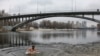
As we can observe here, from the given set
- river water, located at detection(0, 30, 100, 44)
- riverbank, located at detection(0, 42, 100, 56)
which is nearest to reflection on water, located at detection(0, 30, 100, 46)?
river water, located at detection(0, 30, 100, 44)

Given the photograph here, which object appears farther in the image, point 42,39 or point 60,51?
point 42,39

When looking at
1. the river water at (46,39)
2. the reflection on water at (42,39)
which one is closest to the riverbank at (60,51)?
the reflection on water at (42,39)

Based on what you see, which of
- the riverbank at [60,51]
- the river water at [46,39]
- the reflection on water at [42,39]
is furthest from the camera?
the river water at [46,39]

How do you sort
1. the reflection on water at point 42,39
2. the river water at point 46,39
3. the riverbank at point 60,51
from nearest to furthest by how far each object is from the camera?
the riverbank at point 60,51 → the reflection on water at point 42,39 → the river water at point 46,39

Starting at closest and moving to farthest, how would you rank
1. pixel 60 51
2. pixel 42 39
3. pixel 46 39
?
pixel 60 51 < pixel 42 39 < pixel 46 39

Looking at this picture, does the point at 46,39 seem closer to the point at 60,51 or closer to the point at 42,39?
the point at 42,39

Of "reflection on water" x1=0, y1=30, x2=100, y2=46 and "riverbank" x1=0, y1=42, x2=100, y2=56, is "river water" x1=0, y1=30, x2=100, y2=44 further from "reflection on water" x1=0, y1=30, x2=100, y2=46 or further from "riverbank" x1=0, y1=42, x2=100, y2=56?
"riverbank" x1=0, y1=42, x2=100, y2=56

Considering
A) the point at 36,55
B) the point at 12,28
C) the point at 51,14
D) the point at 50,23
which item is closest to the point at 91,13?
the point at 51,14

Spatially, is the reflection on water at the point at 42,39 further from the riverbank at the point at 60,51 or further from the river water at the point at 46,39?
the riverbank at the point at 60,51

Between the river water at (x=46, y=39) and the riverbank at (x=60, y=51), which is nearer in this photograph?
the riverbank at (x=60, y=51)

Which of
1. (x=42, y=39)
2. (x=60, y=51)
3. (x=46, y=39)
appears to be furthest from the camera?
(x=46, y=39)

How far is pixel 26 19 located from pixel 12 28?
11370 millimetres

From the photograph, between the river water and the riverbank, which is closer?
the riverbank

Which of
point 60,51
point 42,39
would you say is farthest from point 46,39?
point 60,51
